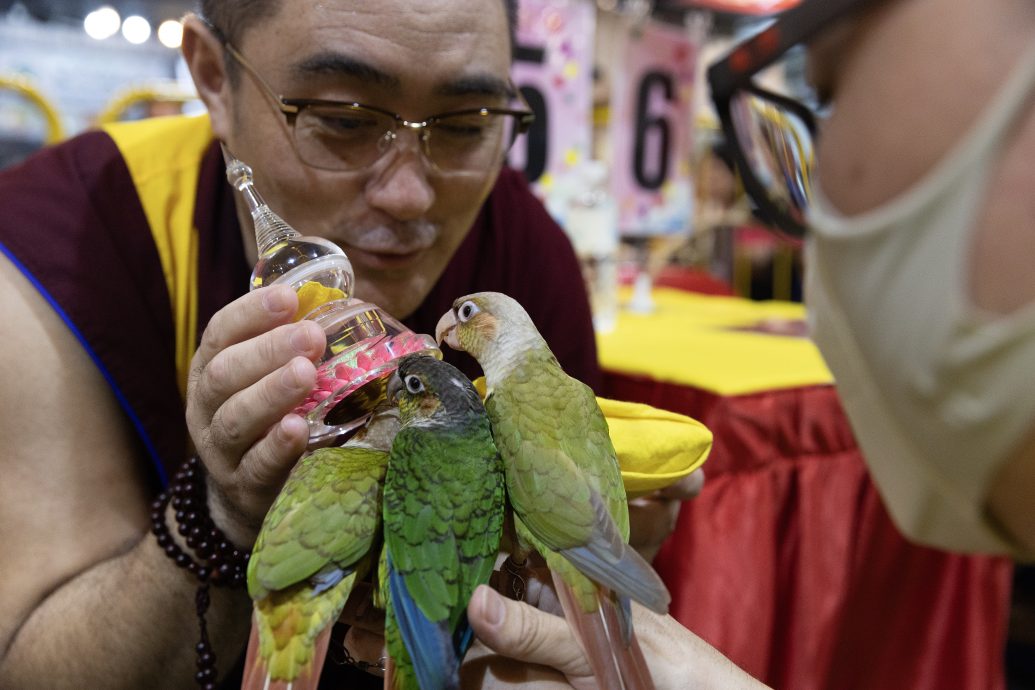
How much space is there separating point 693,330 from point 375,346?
1.13 m

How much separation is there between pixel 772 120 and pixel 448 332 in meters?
0.22

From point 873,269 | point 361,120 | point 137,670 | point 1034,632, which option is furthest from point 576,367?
point 1034,632

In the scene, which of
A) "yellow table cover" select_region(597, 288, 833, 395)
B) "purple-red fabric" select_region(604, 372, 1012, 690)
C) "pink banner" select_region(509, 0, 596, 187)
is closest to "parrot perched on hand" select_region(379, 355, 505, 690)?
"yellow table cover" select_region(597, 288, 833, 395)

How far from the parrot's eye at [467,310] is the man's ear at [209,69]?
40 centimetres

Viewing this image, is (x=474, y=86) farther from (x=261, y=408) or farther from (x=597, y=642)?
(x=597, y=642)

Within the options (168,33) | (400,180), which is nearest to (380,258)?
(400,180)

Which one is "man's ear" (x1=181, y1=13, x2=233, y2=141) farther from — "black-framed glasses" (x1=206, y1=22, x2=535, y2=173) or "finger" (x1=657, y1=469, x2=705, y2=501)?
"finger" (x1=657, y1=469, x2=705, y2=501)

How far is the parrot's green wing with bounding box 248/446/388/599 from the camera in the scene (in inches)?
14.5

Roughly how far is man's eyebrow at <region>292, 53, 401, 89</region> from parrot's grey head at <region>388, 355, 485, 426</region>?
32cm

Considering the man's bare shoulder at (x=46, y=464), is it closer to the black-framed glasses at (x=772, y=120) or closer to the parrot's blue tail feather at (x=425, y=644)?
the parrot's blue tail feather at (x=425, y=644)

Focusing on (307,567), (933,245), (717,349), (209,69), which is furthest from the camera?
(717,349)

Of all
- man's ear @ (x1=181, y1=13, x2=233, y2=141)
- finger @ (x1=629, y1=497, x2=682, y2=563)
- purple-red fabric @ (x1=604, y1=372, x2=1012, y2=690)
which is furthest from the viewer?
purple-red fabric @ (x1=604, y1=372, x2=1012, y2=690)

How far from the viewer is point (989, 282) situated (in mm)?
260

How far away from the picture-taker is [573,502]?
383mm
